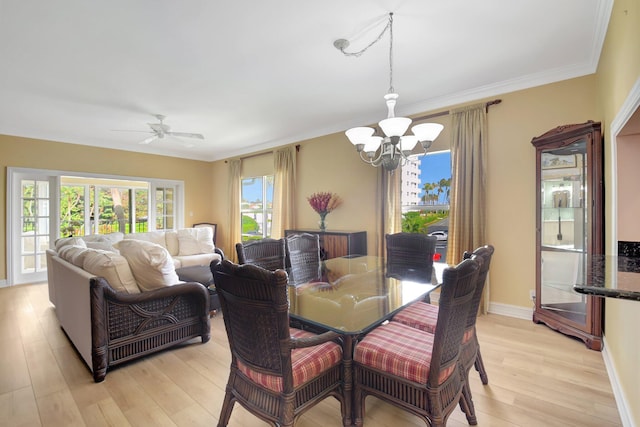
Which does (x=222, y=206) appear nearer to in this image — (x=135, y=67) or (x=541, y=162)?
(x=135, y=67)

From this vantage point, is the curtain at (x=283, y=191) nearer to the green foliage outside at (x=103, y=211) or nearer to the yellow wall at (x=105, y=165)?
the yellow wall at (x=105, y=165)

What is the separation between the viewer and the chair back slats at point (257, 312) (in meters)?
1.25

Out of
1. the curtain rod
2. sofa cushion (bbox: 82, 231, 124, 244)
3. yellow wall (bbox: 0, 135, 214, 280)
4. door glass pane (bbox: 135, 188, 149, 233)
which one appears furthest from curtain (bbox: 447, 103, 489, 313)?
door glass pane (bbox: 135, 188, 149, 233)

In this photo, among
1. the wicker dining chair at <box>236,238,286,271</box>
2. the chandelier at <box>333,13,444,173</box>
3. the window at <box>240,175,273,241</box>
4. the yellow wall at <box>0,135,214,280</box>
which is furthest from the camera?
the window at <box>240,175,273,241</box>

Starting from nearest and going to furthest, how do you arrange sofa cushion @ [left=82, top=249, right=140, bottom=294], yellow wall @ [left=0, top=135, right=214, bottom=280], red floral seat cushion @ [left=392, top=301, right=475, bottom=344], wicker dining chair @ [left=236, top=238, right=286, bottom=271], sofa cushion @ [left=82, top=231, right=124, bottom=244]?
red floral seat cushion @ [left=392, top=301, right=475, bottom=344] → sofa cushion @ [left=82, top=249, right=140, bottom=294] → wicker dining chair @ [left=236, top=238, right=286, bottom=271] → sofa cushion @ [left=82, top=231, right=124, bottom=244] → yellow wall @ [left=0, top=135, right=214, bottom=280]

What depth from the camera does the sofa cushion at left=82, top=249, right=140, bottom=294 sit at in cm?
238

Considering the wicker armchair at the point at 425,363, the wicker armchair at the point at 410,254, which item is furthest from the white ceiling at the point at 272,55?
the wicker armchair at the point at 425,363

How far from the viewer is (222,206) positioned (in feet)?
24.4

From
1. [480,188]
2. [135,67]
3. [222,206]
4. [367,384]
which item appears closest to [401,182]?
[480,188]

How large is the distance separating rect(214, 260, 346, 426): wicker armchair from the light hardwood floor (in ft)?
1.41

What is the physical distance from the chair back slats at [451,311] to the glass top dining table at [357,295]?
33cm

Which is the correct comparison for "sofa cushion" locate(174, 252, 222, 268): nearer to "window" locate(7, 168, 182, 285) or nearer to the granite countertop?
"window" locate(7, 168, 182, 285)

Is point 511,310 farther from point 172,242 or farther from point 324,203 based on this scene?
point 172,242

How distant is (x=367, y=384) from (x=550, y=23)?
295 centimetres
